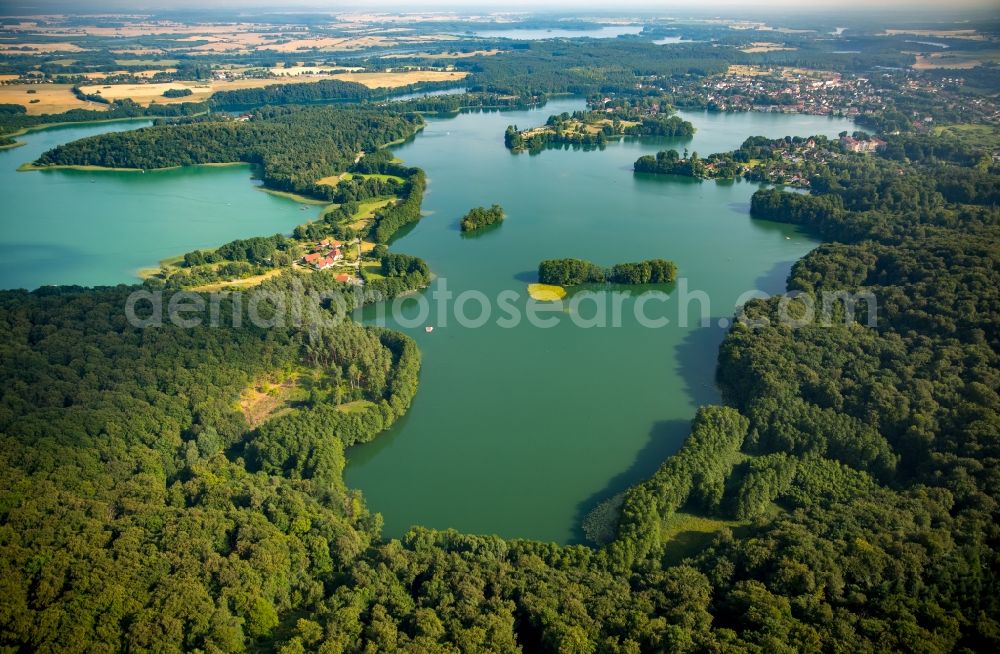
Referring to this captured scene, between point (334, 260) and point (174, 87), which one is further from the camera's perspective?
point (174, 87)

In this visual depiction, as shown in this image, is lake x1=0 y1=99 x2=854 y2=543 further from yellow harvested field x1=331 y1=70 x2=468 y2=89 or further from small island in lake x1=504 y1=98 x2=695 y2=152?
yellow harvested field x1=331 y1=70 x2=468 y2=89

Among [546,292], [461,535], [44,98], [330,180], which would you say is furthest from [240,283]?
[44,98]

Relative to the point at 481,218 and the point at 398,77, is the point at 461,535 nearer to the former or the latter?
the point at 481,218

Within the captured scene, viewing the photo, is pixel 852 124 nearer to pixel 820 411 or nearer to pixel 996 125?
pixel 996 125

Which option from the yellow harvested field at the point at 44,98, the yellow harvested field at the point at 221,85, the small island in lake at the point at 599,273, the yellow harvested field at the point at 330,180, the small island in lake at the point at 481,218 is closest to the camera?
the small island in lake at the point at 599,273

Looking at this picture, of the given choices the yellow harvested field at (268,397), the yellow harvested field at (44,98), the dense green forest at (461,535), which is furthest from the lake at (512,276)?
the yellow harvested field at (44,98)

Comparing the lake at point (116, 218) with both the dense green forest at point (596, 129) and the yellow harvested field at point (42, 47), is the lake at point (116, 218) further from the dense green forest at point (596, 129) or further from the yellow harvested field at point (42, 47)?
the yellow harvested field at point (42, 47)
